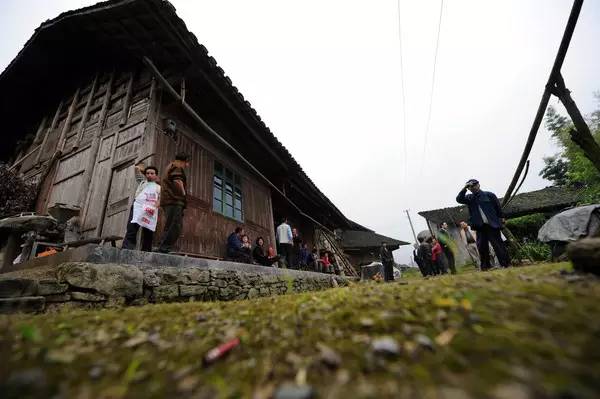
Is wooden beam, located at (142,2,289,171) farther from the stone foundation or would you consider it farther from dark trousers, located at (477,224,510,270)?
dark trousers, located at (477,224,510,270)

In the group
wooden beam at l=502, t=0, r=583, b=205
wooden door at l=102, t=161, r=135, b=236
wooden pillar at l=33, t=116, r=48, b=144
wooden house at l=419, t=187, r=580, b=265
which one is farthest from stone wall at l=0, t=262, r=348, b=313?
wooden house at l=419, t=187, r=580, b=265

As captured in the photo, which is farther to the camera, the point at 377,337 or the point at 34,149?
the point at 34,149

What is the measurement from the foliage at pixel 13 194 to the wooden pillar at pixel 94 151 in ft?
7.41

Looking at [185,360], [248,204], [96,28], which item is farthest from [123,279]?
[96,28]

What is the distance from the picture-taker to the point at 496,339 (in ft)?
3.14

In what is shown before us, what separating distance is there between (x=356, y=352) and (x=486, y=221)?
5.04 m

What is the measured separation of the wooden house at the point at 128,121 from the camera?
535cm

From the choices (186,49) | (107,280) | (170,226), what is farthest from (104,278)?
(186,49)

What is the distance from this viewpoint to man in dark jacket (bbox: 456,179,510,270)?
4.79 m

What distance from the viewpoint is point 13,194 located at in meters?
6.46

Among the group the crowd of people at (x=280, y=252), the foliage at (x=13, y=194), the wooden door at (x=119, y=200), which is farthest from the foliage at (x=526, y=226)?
the foliage at (x=13, y=194)

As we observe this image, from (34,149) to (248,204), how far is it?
23.5 feet

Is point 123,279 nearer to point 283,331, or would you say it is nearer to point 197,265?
point 197,265

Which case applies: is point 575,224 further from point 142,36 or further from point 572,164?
point 572,164
